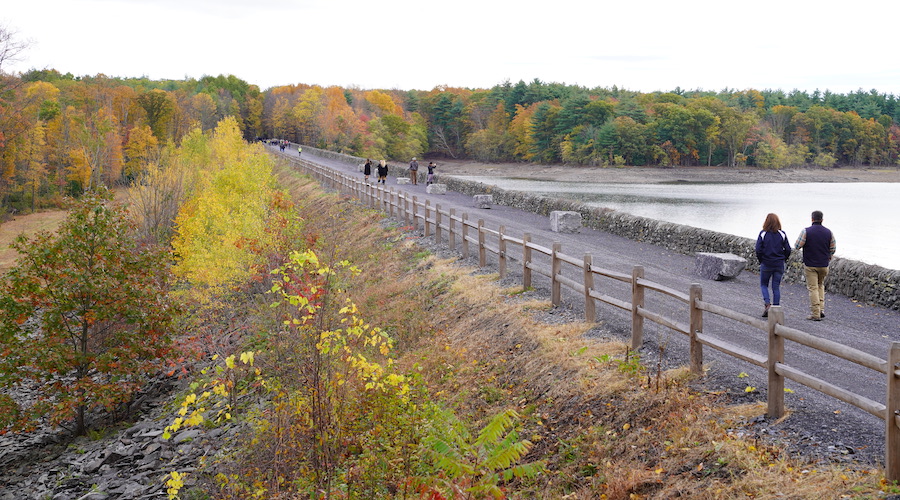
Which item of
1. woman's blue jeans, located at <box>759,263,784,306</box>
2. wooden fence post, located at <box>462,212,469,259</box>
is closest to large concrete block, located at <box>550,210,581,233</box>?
wooden fence post, located at <box>462,212,469,259</box>

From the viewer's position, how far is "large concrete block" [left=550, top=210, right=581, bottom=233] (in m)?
22.9

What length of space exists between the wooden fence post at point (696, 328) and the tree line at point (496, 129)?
57978 mm

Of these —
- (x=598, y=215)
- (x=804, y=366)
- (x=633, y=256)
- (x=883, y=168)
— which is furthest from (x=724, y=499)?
(x=883, y=168)

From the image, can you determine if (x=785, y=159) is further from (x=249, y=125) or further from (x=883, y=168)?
(x=249, y=125)

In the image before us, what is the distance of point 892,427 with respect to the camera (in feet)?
17.2

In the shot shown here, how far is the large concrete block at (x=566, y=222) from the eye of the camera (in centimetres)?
2289

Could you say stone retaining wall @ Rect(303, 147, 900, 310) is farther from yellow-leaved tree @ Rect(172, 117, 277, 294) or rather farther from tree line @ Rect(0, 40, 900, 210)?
tree line @ Rect(0, 40, 900, 210)

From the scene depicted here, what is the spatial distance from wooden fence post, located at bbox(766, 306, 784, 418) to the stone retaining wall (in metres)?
7.16

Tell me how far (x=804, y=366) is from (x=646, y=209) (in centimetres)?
4166

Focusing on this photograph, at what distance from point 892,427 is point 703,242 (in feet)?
43.4

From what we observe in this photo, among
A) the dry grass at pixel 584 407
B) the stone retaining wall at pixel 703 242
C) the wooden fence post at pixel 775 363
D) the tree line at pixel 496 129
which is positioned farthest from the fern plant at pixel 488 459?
the tree line at pixel 496 129

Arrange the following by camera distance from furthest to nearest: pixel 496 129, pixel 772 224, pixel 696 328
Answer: pixel 496 129 → pixel 772 224 → pixel 696 328

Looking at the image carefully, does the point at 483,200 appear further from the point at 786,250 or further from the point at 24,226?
the point at 24,226

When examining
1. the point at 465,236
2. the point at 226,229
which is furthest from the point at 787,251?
the point at 226,229
